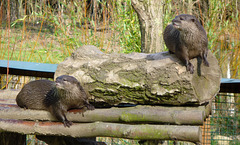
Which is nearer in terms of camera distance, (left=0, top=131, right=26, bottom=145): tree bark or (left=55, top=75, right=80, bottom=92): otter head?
(left=55, top=75, right=80, bottom=92): otter head

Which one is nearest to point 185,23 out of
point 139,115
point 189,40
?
point 189,40

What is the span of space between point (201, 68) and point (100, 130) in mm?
1008

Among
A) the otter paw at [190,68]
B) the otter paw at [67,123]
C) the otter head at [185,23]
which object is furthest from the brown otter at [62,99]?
the otter head at [185,23]

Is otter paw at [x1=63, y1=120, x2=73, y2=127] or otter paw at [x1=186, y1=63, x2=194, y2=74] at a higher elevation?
otter paw at [x1=186, y1=63, x2=194, y2=74]

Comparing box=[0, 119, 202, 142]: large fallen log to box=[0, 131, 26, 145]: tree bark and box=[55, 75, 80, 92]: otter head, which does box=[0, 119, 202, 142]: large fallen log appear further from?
box=[0, 131, 26, 145]: tree bark

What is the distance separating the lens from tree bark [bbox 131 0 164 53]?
3.99 metres

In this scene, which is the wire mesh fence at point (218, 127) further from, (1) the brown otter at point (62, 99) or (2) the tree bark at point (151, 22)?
(1) the brown otter at point (62, 99)

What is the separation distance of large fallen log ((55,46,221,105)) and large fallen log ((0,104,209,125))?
0.12 metres

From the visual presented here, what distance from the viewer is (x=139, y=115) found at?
2430 mm

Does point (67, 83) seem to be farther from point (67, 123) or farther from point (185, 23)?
point (185, 23)

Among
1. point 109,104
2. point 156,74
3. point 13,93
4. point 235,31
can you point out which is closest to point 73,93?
point 109,104

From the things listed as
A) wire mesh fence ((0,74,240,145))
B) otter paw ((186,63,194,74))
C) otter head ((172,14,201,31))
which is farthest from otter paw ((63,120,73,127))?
wire mesh fence ((0,74,240,145))

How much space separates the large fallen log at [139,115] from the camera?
2303 mm

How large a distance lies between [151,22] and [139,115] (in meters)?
1.89
